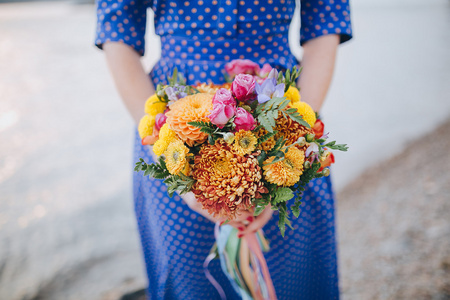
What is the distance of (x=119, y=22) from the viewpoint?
92cm

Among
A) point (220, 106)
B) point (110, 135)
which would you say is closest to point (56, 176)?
point (110, 135)

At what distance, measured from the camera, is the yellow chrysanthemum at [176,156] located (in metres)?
0.62

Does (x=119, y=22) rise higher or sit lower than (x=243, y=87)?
higher

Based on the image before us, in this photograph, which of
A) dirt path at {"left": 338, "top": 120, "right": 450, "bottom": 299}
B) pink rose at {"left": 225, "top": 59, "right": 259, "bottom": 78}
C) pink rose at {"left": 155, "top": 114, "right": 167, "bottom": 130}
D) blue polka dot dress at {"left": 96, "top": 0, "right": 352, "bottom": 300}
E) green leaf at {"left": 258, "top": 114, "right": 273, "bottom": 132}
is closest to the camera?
green leaf at {"left": 258, "top": 114, "right": 273, "bottom": 132}

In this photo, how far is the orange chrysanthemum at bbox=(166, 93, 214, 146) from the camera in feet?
2.07

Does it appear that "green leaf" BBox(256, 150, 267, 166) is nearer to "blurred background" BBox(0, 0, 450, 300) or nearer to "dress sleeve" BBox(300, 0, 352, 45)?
"dress sleeve" BBox(300, 0, 352, 45)

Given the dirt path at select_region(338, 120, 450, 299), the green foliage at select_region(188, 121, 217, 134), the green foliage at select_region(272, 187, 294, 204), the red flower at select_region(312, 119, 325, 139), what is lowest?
the dirt path at select_region(338, 120, 450, 299)

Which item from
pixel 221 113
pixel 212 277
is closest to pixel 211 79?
pixel 221 113

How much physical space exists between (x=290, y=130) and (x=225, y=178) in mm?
182

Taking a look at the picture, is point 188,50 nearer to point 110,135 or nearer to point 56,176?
point 56,176

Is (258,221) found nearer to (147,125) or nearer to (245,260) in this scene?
(245,260)

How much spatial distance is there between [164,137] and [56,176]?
281 cm

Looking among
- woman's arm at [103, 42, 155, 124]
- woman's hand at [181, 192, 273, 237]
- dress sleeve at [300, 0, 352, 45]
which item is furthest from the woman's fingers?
dress sleeve at [300, 0, 352, 45]

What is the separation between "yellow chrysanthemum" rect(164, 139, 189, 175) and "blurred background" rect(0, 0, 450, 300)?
144 cm
